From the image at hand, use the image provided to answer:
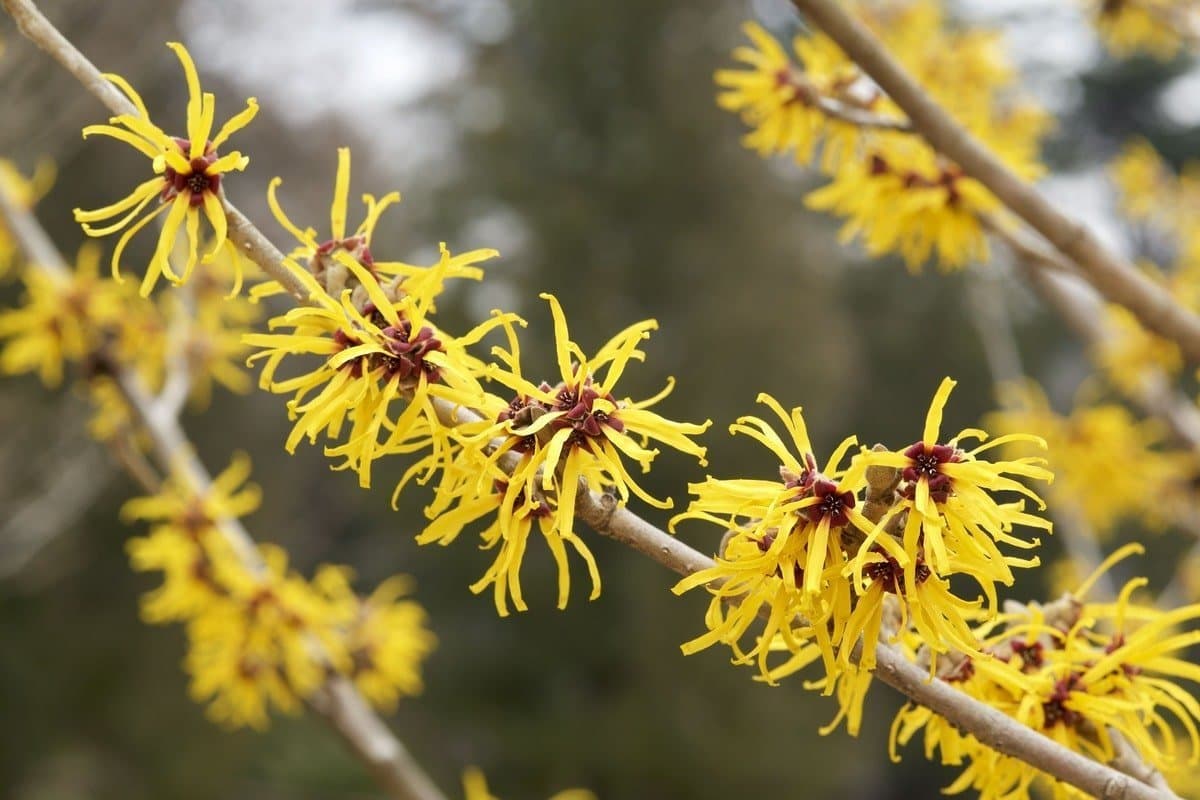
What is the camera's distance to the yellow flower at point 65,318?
202 centimetres

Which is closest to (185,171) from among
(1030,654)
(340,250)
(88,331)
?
(340,250)

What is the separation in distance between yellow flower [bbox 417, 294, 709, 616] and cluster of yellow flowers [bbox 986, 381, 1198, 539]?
2.43 m

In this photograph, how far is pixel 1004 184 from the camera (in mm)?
1348

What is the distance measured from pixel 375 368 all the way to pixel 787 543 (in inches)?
14.0

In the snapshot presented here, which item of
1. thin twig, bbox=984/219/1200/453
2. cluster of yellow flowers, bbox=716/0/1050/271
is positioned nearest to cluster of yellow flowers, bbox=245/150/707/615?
cluster of yellow flowers, bbox=716/0/1050/271

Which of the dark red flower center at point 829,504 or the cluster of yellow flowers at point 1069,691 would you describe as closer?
the dark red flower center at point 829,504

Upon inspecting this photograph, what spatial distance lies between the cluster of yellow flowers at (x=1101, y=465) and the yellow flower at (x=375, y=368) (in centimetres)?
250

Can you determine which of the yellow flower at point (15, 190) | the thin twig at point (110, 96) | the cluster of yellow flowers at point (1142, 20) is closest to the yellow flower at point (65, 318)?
the yellow flower at point (15, 190)

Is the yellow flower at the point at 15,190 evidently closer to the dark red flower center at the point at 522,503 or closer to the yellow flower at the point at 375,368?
the yellow flower at the point at 375,368

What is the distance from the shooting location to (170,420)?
2.15 meters

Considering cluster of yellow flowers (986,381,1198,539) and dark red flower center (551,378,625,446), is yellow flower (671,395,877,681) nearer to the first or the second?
dark red flower center (551,378,625,446)

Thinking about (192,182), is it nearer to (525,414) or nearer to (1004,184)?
(525,414)

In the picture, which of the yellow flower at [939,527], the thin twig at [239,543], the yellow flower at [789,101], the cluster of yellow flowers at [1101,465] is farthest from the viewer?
the cluster of yellow flowers at [1101,465]

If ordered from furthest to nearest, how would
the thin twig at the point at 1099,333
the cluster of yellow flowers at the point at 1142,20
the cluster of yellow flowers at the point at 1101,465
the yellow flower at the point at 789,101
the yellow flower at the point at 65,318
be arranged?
the cluster of yellow flowers at the point at 1101,465 < the thin twig at the point at 1099,333 < the cluster of yellow flowers at the point at 1142,20 < the yellow flower at the point at 65,318 < the yellow flower at the point at 789,101
